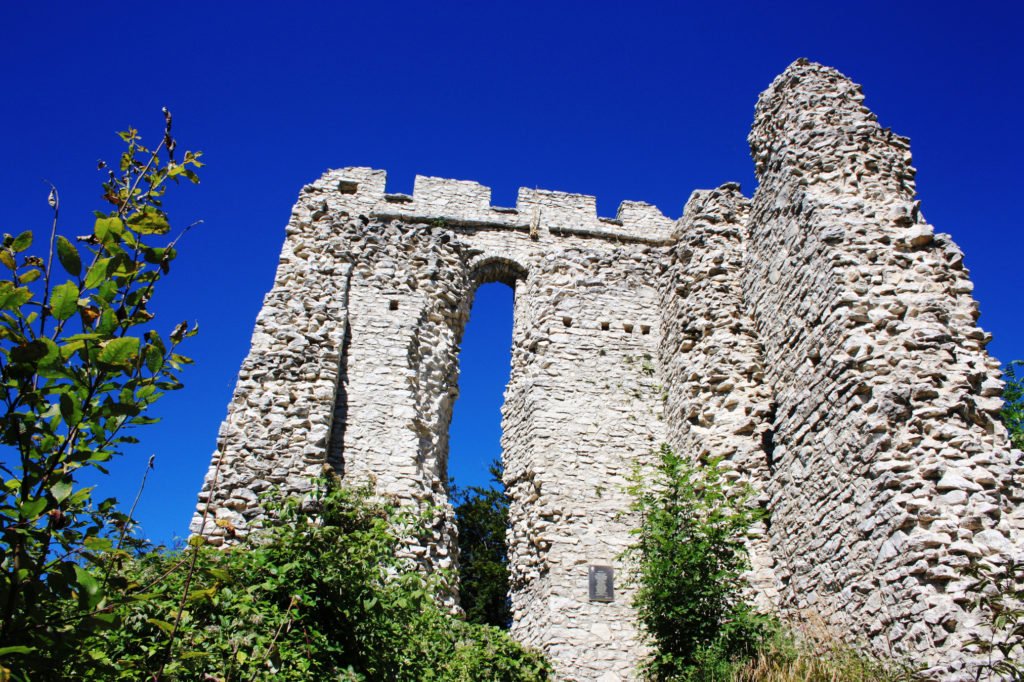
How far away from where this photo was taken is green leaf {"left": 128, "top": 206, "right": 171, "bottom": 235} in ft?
6.11

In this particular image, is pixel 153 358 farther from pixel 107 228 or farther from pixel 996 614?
pixel 996 614

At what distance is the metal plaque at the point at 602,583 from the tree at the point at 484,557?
5291 millimetres

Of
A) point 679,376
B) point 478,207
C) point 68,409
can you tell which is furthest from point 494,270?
point 68,409

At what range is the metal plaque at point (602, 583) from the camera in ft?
25.1

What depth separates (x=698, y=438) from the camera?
8.02 meters

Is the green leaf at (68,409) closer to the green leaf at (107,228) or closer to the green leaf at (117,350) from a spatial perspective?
the green leaf at (117,350)

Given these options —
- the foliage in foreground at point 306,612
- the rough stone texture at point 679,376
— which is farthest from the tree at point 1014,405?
the foliage in foreground at point 306,612

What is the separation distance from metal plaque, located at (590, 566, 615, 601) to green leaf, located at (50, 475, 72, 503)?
22.3 feet

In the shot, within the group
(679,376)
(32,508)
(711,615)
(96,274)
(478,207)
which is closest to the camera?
(32,508)

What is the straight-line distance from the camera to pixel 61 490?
1556mm

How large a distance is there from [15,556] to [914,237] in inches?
275

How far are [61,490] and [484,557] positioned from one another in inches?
574

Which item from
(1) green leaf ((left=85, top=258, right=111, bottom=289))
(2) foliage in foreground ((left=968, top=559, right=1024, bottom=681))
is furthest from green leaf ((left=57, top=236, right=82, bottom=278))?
(2) foliage in foreground ((left=968, top=559, right=1024, bottom=681))

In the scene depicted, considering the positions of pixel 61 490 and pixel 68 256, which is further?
pixel 68 256
